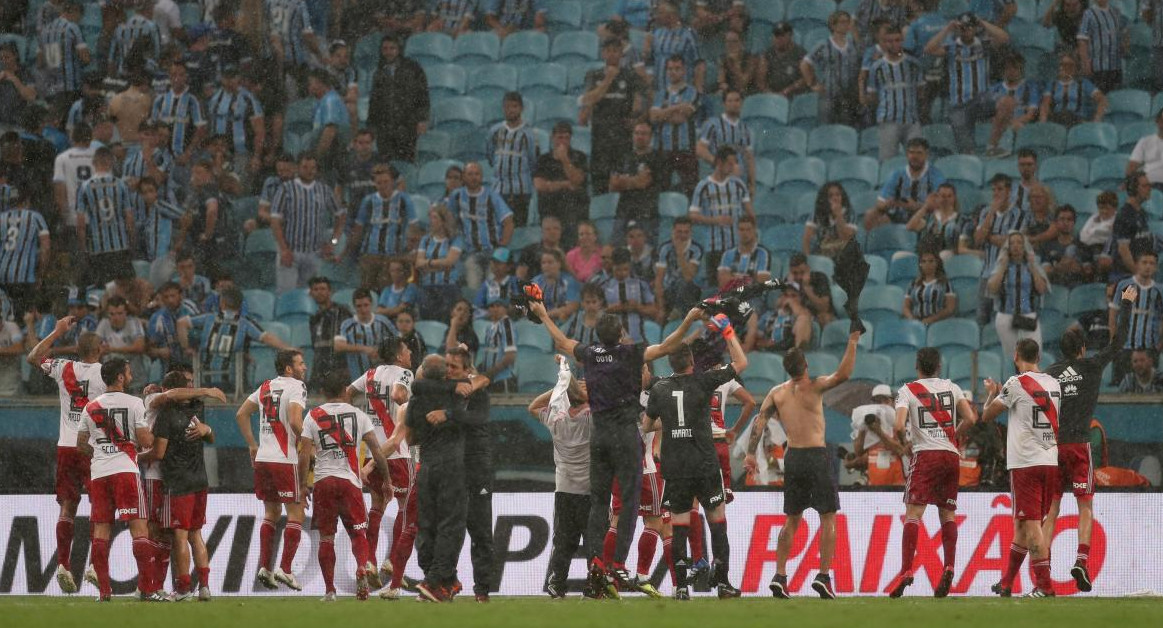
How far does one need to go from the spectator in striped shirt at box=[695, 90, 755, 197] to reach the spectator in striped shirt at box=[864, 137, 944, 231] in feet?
5.68

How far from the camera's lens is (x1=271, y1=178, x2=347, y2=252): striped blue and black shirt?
1977 centimetres

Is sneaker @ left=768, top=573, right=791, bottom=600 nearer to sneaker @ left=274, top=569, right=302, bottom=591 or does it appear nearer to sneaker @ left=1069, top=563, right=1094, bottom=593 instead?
sneaker @ left=1069, top=563, right=1094, bottom=593

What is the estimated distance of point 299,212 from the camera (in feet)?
64.9

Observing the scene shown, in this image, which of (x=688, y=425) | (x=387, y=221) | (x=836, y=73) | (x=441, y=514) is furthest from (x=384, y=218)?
(x=441, y=514)

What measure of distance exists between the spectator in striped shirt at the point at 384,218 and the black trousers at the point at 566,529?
25.2ft

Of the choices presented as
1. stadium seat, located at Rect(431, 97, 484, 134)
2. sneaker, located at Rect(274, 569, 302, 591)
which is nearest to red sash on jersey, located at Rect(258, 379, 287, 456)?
sneaker, located at Rect(274, 569, 302, 591)

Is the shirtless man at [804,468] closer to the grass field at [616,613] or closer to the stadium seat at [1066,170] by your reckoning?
the grass field at [616,613]

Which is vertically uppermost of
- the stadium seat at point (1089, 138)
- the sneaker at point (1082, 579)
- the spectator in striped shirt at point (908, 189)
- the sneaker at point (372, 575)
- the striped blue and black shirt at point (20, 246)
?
the stadium seat at point (1089, 138)

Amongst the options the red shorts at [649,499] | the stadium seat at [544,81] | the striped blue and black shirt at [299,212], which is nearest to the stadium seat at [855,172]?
the stadium seat at [544,81]

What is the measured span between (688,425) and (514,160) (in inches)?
357

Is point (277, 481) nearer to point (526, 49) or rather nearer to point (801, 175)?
point (801, 175)

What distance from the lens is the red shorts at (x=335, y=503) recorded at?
482 inches

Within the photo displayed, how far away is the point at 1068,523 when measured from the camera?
45.0ft

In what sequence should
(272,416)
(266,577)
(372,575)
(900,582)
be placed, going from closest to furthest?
1. (900,582)
2. (266,577)
3. (372,575)
4. (272,416)
